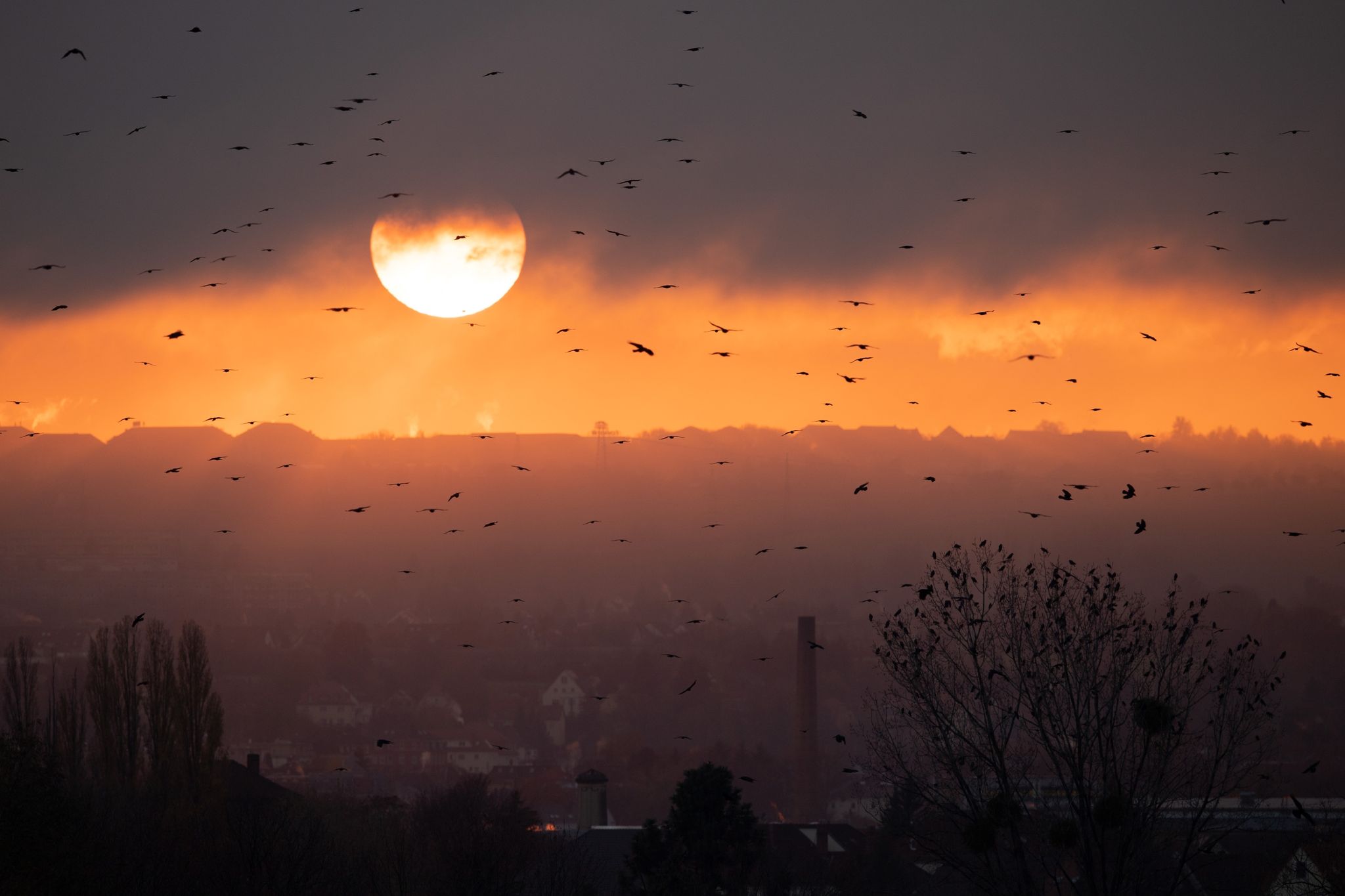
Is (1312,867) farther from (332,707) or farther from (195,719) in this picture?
(332,707)

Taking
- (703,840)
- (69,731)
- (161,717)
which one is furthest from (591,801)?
(69,731)

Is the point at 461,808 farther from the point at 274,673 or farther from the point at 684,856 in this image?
the point at 274,673

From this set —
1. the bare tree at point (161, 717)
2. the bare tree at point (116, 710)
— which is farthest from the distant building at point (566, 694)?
the bare tree at point (116, 710)

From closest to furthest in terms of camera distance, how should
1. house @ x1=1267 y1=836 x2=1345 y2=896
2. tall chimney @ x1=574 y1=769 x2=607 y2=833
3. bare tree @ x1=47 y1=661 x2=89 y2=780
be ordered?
house @ x1=1267 y1=836 x2=1345 y2=896 < bare tree @ x1=47 y1=661 x2=89 y2=780 < tall chimney @ x1=574 y1=769 x2=607 y2=833

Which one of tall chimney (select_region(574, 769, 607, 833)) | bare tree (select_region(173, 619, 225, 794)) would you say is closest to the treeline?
bare tree (select_region(173, 619, 225, 794))

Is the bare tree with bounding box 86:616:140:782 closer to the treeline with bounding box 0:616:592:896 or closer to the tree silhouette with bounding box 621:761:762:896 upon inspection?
the treeline with bounding box 0:616:592:896
